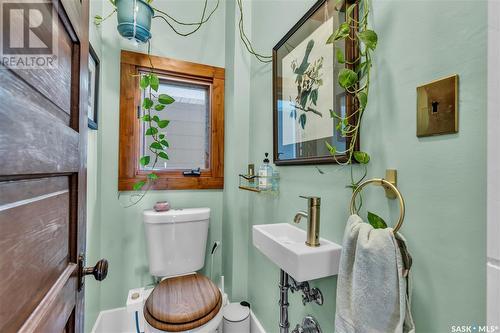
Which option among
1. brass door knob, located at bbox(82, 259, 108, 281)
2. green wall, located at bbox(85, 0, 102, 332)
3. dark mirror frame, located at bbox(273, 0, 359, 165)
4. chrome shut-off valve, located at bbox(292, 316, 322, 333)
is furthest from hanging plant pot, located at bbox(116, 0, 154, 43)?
chrome shut-off valve, located at bbox(292, 316, 322, 333)

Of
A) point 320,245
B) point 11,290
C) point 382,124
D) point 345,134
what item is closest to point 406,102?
point 382,124

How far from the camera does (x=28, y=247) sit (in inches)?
14.5

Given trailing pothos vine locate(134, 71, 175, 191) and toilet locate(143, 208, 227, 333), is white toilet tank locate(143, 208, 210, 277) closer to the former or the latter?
toilet locate(143, 208, 227, 333)

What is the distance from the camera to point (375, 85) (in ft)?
2.29

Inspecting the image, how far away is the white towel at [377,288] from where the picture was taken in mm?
543

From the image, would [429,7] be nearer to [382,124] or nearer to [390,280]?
[382,124]

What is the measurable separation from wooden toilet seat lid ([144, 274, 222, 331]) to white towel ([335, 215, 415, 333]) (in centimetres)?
67

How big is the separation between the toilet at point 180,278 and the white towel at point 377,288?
69 cm

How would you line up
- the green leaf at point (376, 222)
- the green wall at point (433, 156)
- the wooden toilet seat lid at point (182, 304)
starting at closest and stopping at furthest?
the green wall at point (433, 156) < the green leaf at point (376, 222) < the wooden toilet seat lid at point (182, 304)

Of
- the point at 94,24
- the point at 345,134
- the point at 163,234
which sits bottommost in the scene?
the point at 163,234

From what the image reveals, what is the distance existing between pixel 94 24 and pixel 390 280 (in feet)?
5.91

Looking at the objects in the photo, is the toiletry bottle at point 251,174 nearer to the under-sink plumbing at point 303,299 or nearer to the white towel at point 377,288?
the under-sink plumbing at point 303,299

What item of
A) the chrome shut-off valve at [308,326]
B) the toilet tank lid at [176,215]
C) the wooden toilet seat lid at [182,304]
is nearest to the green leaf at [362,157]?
the chrome shut-off valve at [308,326]

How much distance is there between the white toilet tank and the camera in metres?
1.44
